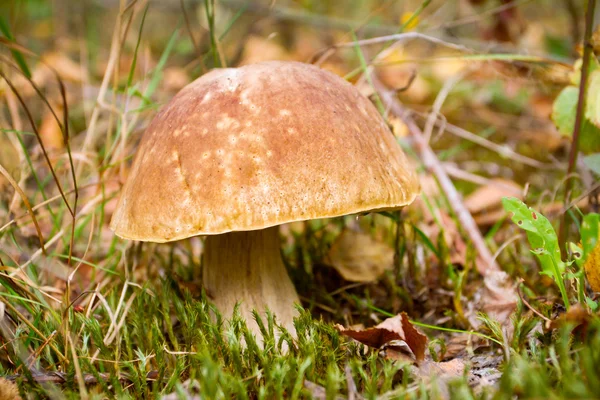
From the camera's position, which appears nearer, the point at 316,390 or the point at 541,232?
the point at 316,390

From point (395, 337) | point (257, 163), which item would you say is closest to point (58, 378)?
point (257, 163)

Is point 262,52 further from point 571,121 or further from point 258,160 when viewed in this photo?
point 258,160

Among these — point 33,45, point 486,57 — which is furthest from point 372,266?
point 33,45

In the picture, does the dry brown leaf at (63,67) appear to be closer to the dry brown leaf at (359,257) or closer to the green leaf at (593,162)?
the dry brown leaf at (359,257)

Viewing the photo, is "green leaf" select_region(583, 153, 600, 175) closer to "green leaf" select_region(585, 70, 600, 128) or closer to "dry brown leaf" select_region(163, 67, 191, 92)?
"green leaf" select_region(585, 70, 600, 128)

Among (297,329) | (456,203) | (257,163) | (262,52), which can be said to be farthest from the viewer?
(262,52)

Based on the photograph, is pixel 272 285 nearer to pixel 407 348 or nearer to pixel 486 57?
pixel 407 348

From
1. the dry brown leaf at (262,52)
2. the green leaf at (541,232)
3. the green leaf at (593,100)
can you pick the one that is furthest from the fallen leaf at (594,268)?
the dry brown leaf at (262,52)
